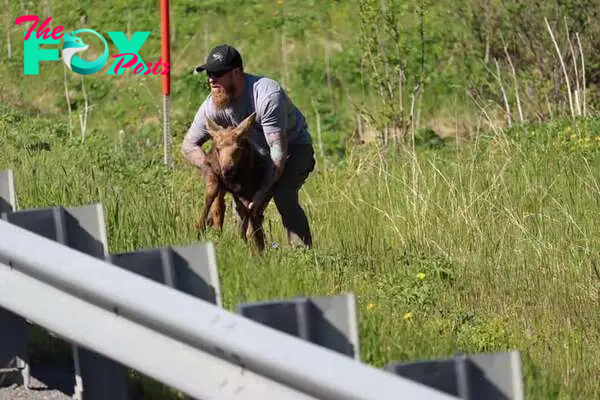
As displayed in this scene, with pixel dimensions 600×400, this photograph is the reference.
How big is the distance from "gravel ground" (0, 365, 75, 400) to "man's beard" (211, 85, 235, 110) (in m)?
3.61

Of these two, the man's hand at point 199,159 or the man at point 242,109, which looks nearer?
the man at point 242,109

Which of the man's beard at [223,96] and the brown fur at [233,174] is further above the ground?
the man's beard at [223,96]

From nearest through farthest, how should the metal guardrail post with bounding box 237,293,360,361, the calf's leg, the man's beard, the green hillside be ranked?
the metal guardrail post with bounding box 237,293,360,361 < the green hillside < the calf's leg < the man's beard

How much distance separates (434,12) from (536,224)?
38.1ft

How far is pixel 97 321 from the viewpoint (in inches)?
188

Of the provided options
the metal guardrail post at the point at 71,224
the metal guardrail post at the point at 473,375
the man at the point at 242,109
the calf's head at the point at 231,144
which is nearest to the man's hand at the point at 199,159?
the man at the point at 242,109

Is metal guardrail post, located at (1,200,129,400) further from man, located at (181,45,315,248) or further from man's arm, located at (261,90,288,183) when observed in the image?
man's arm, located at (261,90,288,183)

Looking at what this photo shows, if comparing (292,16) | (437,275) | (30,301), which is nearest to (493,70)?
Answer: (292,16)

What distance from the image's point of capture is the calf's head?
892 centimetres

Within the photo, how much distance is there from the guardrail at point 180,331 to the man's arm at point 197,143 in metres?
3.44

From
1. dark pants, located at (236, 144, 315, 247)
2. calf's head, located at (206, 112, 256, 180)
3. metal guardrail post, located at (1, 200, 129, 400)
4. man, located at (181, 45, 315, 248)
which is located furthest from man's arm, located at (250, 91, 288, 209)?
metal guardrail post, located at (1, 200, 129, 400)

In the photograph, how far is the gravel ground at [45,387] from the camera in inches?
213

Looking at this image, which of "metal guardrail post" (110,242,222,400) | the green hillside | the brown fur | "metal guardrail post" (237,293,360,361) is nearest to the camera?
"metal guardrail post" (237,293,360,361)

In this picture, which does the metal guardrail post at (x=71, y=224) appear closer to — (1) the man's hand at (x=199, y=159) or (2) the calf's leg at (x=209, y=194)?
(2) the calf's leg at (x=209, y=194)
